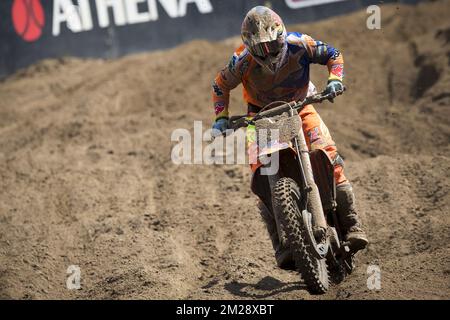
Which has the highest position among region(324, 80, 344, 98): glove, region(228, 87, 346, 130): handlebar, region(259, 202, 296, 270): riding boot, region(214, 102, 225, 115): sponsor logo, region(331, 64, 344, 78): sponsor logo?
region(331, 64, 344, 78): sponsor logo

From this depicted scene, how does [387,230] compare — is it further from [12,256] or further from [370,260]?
[12,256]

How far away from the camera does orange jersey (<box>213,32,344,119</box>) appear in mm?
6387

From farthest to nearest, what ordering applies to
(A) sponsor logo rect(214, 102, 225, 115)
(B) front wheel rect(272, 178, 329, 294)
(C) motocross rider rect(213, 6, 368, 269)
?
(A) sponsor logo rect(214, 102, 225, 115) < (C) motocross rider rect(213, 6, 368, 269) < (B) front wheel rect(272, 178, 329, 294)

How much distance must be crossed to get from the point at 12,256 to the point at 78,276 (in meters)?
0.86

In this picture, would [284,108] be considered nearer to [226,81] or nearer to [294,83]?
[294,83]

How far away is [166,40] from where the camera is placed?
48.6 ft

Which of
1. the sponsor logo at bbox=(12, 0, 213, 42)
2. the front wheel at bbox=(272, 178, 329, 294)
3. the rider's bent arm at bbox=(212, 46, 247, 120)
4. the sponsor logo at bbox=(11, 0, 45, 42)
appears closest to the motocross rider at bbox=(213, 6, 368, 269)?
the rider's bent arm at bbox=(212, 46, 247, 120)

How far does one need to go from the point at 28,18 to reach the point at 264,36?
10.1 metres

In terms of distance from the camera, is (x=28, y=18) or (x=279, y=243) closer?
(x=279, y=243)

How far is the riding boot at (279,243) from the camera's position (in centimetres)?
576

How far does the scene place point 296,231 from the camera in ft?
18.3

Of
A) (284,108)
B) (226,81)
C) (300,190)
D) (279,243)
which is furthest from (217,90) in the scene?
(279,243)

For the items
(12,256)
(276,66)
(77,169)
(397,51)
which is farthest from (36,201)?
(397,51)

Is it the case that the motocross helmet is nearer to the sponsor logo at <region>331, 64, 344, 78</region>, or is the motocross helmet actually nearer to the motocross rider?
the motocross rider
